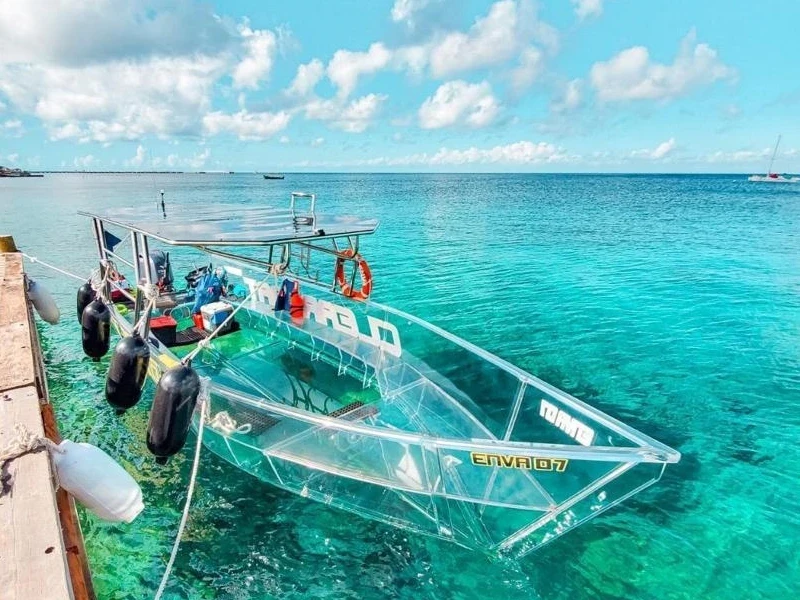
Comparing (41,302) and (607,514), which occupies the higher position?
(41,302)

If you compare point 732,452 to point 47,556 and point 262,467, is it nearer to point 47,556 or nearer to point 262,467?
point 262,467

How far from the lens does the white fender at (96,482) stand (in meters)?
3.18

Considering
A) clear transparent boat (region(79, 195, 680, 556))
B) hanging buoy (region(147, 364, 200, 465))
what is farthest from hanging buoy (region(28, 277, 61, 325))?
hanging buoy (region(147, 364, 200, 465))

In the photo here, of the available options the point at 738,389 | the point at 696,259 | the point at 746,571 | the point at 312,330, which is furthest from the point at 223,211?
Answer: the point at 696,259

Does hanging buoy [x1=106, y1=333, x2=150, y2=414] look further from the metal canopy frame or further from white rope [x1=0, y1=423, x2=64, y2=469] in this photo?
white rope [x1=0, y1=423, x2=64, y2=469]

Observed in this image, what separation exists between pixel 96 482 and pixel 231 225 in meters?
4.98

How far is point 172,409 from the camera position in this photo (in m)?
5.00

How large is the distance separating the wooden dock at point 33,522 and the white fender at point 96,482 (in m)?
0.13

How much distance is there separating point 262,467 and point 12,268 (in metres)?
8.06

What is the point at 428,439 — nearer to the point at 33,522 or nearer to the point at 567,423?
the point at 567,423

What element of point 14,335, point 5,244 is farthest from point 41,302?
point 14,335

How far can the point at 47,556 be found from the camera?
2.37m

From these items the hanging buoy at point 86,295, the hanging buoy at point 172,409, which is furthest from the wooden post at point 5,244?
the hanging buoy at point 172,409

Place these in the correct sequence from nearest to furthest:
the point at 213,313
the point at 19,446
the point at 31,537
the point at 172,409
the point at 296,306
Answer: the point at 31,537 < the point at 19,446 < the point at 172,409 < the point at 213,313 < the point at 296,306
